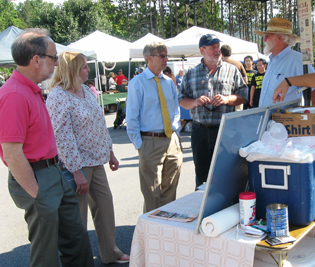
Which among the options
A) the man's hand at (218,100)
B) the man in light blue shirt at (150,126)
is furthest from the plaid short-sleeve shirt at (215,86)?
the man in light blue shirt at (150,126)

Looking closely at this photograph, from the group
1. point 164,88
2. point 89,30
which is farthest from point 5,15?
point 164,88

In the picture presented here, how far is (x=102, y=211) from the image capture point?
3158 mm

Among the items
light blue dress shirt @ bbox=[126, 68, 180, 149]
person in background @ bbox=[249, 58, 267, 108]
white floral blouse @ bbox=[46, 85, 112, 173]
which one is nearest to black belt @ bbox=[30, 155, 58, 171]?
white floral blouse @ bbox=[46, 85, 112, 173]

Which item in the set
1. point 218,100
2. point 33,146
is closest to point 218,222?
point 33,146

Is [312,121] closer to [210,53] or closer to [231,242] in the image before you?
[231,242]

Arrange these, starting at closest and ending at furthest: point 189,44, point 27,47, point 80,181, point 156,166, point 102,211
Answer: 1. point 27,47
2. point 80,181
3. point 102,211
4. point 156,166
5. point 189,44

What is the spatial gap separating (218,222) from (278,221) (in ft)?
0.99

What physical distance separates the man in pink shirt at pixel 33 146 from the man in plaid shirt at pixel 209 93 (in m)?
1.68

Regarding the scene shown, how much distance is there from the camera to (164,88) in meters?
3.52

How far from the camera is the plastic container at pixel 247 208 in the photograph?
1822mm

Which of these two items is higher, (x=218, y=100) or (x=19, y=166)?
(x=218, y=100)

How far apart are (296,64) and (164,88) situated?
130 centimetres

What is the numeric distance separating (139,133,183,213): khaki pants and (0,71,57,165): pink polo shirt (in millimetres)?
1187

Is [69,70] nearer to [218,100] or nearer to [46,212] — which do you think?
[46,212]
